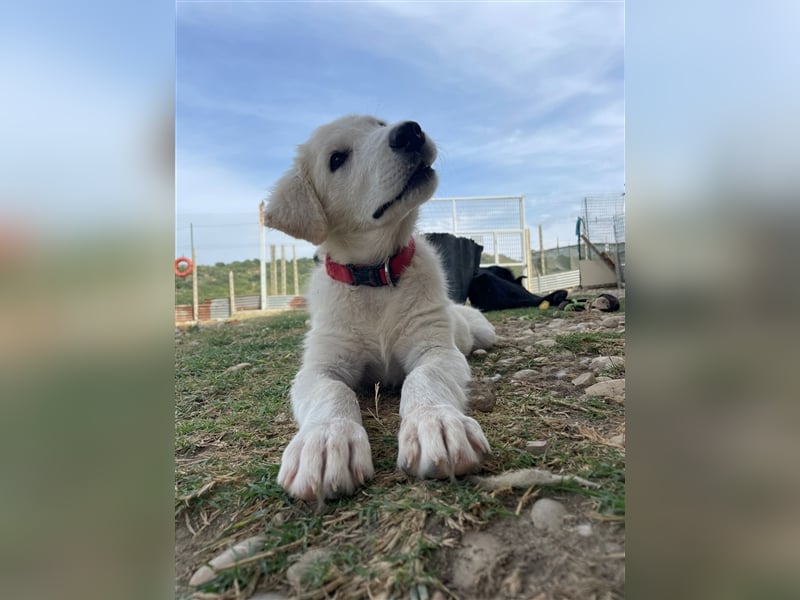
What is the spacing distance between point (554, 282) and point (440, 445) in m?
6.50

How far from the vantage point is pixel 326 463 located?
122cm

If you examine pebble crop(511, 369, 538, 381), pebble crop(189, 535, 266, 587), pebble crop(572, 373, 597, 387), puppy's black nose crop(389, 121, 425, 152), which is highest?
puppy's black nose crop(389, 121, 425, 152)

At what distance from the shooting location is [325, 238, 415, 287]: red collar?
2.31 meters

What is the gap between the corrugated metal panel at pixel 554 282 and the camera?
5771mm

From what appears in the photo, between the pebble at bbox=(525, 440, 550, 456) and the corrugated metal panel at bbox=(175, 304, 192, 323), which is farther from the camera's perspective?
the corrugated metal panel at bbox=(175, 304, 192, 323)

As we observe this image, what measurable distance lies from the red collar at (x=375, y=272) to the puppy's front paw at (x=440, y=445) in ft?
3.45

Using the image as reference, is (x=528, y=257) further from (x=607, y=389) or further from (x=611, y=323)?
(x=607, y=389)

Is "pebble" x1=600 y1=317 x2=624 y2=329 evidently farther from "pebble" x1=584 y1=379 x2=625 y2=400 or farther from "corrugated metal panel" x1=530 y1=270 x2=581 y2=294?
"corrugated metal panel" x1=530 y1=270 x2=581 y2=294

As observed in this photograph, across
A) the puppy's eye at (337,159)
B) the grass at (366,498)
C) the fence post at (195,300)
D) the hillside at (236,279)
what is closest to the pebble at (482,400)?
the grass at (366,498)

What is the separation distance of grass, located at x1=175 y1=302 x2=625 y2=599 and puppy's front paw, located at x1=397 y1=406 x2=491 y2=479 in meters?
0.04

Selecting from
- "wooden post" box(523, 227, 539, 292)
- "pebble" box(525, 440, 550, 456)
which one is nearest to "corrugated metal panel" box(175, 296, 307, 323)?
"wooden post" box(523, 227, 539, 292)

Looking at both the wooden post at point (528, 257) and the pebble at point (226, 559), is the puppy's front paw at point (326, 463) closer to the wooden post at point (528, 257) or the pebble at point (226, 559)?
the pebble at point (226, 559)
